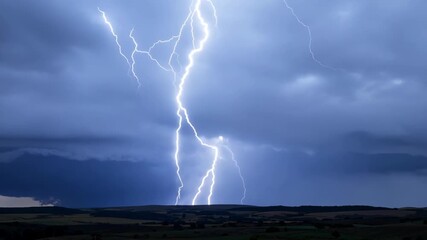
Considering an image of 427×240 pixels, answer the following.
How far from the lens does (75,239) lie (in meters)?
56.0

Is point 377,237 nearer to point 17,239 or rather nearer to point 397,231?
point 397,231

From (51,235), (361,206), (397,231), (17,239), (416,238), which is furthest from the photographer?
(361,206)

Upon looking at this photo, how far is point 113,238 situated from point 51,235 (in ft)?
35.9

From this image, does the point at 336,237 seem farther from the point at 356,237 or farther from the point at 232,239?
the point at 232,239

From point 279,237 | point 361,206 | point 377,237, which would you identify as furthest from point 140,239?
point 361,206

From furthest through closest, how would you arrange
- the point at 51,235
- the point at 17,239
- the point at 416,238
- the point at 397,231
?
the point at 51,235 < the point at 17,239 < the point at 397,231 < the point at 416,238

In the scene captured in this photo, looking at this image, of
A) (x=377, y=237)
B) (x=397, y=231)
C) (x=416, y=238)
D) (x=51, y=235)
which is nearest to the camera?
(x=416, y=238)

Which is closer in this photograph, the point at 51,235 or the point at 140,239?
the point at 140,239

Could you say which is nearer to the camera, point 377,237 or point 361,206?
point 377,237

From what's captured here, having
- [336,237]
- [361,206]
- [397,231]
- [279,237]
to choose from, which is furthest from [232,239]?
[361,206]

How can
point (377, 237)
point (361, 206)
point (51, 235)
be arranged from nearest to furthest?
point (377, 237), point (51, 235), point (361, 206)

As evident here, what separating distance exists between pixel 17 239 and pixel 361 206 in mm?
136227

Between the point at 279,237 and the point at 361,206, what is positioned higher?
the point at 361,206

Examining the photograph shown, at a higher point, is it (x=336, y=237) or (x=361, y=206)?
(x=361, y=206)
